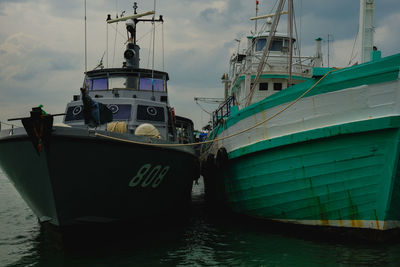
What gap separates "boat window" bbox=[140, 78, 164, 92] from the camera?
37.7 ft

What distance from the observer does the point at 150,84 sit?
11.6 m

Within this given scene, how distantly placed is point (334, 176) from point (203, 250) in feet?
9.35

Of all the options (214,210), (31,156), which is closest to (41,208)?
(31,156)

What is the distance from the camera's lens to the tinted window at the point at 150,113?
9.34m

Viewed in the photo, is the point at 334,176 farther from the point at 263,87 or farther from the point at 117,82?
the point at 117,82

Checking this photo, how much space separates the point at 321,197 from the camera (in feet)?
22.5

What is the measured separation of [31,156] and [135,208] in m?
2.26

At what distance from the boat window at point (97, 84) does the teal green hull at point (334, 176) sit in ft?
17.9

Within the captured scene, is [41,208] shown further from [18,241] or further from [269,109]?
[269,109]

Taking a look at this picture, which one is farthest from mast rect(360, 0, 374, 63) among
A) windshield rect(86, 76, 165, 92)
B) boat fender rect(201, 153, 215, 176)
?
windshield rect(86, 76, 165, 92)

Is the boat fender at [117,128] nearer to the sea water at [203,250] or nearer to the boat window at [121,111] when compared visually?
the boat window at [121,111]

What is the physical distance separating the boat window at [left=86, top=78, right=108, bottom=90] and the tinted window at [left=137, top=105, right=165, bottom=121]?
241cm

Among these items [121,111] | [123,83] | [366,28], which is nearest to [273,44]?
[123,83]

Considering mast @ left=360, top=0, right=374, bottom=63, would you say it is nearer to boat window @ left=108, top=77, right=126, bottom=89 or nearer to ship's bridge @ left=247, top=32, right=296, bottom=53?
boat window @ left=108, top=77, right=126, bottom=89
